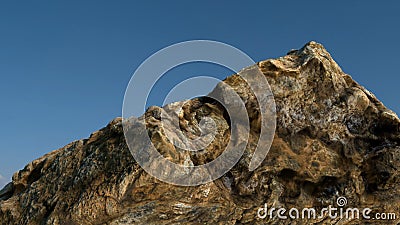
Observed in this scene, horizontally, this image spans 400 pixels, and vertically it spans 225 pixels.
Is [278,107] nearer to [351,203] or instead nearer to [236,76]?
[236,76]

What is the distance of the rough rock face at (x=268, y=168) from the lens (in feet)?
46.7

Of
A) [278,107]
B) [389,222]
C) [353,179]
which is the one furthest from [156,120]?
[389,222]

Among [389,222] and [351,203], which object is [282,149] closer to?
[351,203]

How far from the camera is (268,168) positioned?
1567 centimetres

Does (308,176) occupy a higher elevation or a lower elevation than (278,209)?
higher

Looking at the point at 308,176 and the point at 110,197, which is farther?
the point at 308,176

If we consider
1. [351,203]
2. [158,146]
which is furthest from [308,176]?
[158,146]

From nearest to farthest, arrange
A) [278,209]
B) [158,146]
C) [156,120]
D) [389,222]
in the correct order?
[158,146] → [156,120] → [278,209] → [389,222]

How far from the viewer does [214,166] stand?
15.3 m

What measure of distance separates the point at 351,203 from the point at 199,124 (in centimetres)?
768

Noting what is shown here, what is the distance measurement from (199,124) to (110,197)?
4536 mm

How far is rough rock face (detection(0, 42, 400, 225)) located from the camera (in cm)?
1423

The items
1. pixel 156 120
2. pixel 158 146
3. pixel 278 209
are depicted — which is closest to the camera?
pixel 158 146

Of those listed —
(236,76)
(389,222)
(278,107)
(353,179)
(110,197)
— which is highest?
(236,76)
